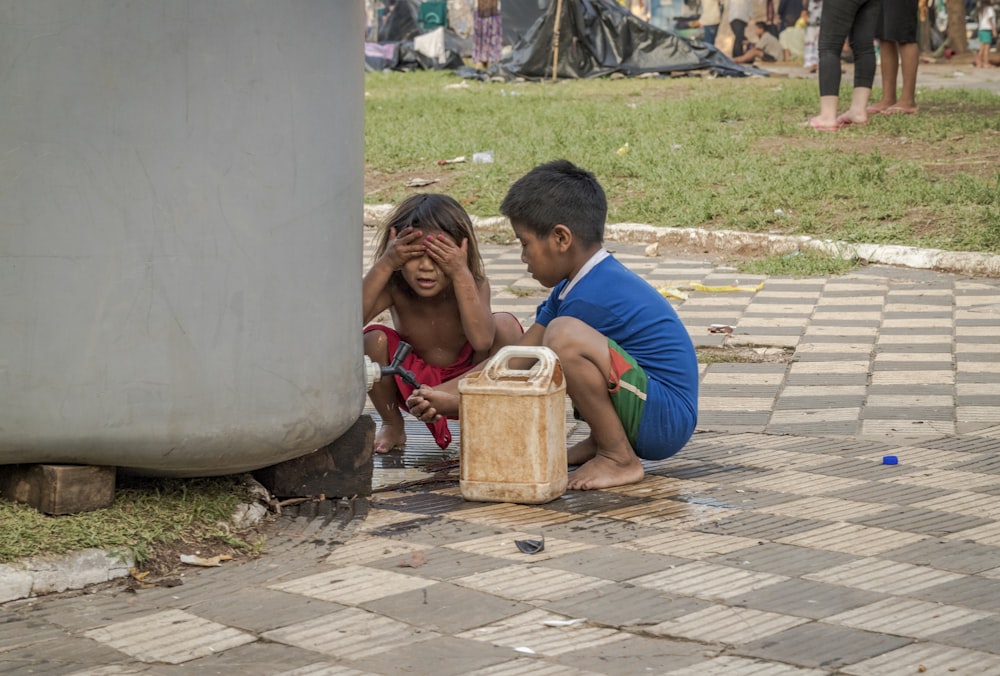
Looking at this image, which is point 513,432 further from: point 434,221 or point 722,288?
point 722,288

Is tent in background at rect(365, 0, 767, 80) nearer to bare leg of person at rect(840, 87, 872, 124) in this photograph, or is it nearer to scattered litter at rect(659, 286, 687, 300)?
bare leg of person at rect(840, 87, 872, 124)

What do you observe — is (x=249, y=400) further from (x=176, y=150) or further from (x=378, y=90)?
(x=378, y=90)

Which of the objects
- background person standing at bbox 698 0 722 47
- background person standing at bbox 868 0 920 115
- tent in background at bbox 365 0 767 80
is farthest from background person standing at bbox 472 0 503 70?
background person standing at bbox 868 0 920 115

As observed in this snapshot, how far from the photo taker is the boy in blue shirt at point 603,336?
4016 millimetres

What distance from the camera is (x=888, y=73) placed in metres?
11.7

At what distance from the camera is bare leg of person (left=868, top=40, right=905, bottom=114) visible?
1133 centimetres

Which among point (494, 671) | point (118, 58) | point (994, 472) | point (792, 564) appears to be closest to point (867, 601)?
point (792, 564)

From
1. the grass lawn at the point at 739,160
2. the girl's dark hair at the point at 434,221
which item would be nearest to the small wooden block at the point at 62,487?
the girl's dark hair at the point at 434,221

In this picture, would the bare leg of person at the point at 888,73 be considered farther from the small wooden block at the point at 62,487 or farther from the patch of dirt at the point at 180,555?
the small wooden block at the point at 62,487

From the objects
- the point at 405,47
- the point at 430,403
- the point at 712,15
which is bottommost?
the point at 430,403

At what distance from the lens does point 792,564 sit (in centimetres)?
331

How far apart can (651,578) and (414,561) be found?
582 mm

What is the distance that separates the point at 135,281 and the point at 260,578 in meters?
0.76

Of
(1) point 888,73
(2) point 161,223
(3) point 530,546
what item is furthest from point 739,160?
(2) point 161,223
